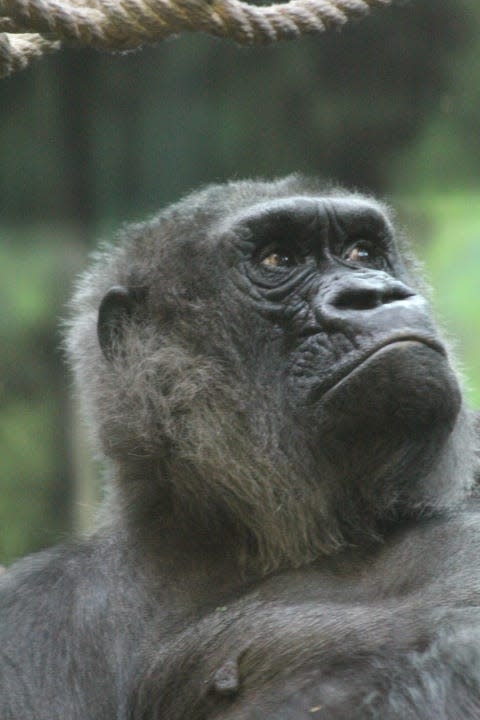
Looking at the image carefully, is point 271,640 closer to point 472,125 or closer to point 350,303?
point 350,303

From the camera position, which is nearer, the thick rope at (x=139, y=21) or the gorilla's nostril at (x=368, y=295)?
the thick rope at (x=139, y=21)

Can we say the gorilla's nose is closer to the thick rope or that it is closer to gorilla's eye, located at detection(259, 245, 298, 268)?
gorilla's eye, located at detection(259, 245, 298, 268)

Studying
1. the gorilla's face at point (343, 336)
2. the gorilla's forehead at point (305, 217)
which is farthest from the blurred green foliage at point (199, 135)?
the gorilla's face at point (343, 336)

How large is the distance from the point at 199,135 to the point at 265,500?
3.98m

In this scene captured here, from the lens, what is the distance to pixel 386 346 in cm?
→ 319

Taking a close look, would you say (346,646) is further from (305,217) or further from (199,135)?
(199,135)

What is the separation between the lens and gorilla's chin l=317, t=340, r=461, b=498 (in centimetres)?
318

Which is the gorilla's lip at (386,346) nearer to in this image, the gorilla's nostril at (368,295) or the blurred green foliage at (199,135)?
the gorilla's nostril at (368,295)

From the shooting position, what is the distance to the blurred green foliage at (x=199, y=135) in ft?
22.7

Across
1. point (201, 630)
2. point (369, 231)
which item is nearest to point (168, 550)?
point (201, 630)

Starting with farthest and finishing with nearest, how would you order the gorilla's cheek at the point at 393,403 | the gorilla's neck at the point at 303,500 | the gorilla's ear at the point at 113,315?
the gorilla's ear at the point at 113,315
the gorilla's neck at the point at 303,500
the gorilla's cheek at the point at 393,403

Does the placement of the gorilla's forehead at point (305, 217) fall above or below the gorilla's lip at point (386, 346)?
above

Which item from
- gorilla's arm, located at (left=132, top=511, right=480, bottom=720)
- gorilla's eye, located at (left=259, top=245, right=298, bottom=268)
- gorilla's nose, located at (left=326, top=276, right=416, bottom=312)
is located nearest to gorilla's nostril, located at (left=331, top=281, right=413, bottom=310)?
gorilla's nose, located at (left=326, top=276, right=416, bottom=312)

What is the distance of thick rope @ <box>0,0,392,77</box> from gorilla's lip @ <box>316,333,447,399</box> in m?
0.92
